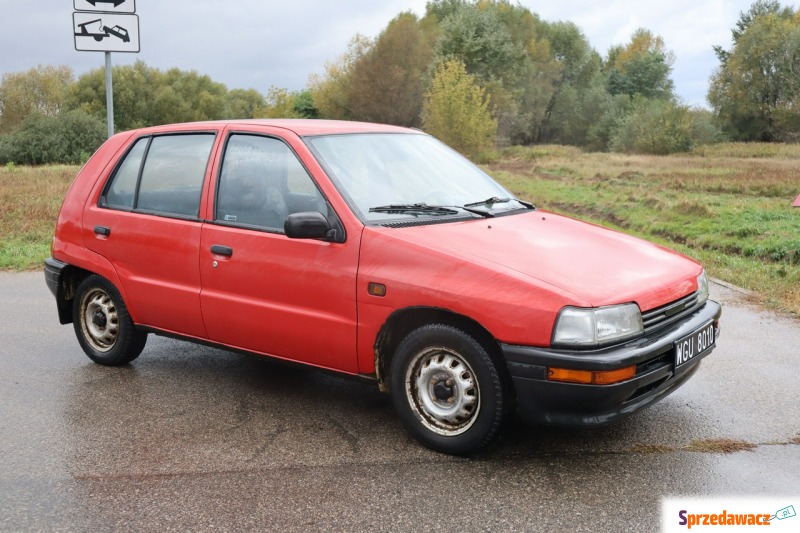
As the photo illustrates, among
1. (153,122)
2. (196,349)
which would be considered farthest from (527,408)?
(153,122)

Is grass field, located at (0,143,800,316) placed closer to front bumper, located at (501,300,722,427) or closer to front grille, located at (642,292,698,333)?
front grille, located at (642,292,698,333)

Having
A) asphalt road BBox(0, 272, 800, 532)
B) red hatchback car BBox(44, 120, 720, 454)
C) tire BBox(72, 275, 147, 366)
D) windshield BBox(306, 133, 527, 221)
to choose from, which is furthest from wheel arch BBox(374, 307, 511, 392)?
tire BBox(72, 275, 147, 366)

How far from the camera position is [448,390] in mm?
4125

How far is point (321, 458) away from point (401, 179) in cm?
171

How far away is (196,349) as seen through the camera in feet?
21.4

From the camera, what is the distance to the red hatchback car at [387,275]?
3.84 m

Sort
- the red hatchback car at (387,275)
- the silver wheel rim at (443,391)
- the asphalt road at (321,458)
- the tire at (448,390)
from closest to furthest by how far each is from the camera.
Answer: the asphalt road at (321,458)
the red hatchback car at (387,275)
the tire at (448,390)
the silver wheel rim at (443,391)

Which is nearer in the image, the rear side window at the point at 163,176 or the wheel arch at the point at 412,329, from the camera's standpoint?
the wheel arch at the point at 412,329

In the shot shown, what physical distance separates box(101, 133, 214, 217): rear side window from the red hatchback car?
2cm

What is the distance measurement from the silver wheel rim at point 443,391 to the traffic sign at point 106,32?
899 centimetres

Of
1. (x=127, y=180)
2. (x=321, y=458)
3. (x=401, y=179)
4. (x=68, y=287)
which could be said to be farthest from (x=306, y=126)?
(x=68, y=287)

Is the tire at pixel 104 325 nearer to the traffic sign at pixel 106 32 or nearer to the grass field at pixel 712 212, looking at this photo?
the grass field at pixel 712 212

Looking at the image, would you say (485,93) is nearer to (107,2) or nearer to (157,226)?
(107,2)

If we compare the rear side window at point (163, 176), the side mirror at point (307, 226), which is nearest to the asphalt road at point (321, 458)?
the side mirror at point (307, 226)
